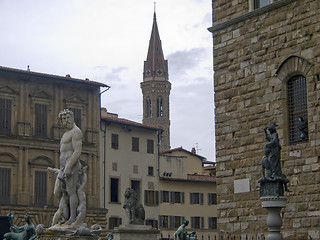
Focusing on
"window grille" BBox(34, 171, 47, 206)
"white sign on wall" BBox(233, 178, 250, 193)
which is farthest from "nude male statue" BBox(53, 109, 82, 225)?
"window grille" BBox(34, 171, 47, 206)

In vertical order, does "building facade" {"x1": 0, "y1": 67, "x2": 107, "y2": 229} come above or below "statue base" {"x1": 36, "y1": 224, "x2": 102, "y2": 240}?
above

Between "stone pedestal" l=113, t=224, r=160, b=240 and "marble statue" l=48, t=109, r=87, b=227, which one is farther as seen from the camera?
"stone pedestal" l=113, t=224, r=160, b=240

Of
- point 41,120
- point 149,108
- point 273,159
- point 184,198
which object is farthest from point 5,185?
point 149,108

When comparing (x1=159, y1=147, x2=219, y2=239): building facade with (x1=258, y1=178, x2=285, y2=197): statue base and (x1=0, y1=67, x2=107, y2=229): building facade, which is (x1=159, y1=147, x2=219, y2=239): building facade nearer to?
(x1=0, y1=67, x2=107, y2=229): building facade

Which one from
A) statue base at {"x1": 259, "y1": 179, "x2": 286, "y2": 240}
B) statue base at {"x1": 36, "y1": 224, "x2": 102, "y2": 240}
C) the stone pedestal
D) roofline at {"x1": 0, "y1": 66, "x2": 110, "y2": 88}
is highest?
roofline at {"x1": 0, "y1": 66, "x2": 110, "y2": 88}

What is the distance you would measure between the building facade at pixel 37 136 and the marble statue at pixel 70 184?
2729cm

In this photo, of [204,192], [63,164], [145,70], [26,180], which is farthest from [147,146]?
[145,70]

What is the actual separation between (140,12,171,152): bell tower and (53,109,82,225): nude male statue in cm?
8210

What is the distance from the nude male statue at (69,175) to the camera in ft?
45.0

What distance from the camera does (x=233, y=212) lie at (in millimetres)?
16766

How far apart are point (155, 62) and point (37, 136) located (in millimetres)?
55076

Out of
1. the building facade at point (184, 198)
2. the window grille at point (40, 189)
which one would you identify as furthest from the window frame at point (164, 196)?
the window grille at point (40, 189)

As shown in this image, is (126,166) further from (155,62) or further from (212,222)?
(155,62)

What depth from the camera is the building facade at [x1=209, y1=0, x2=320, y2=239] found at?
15305 millimetres
